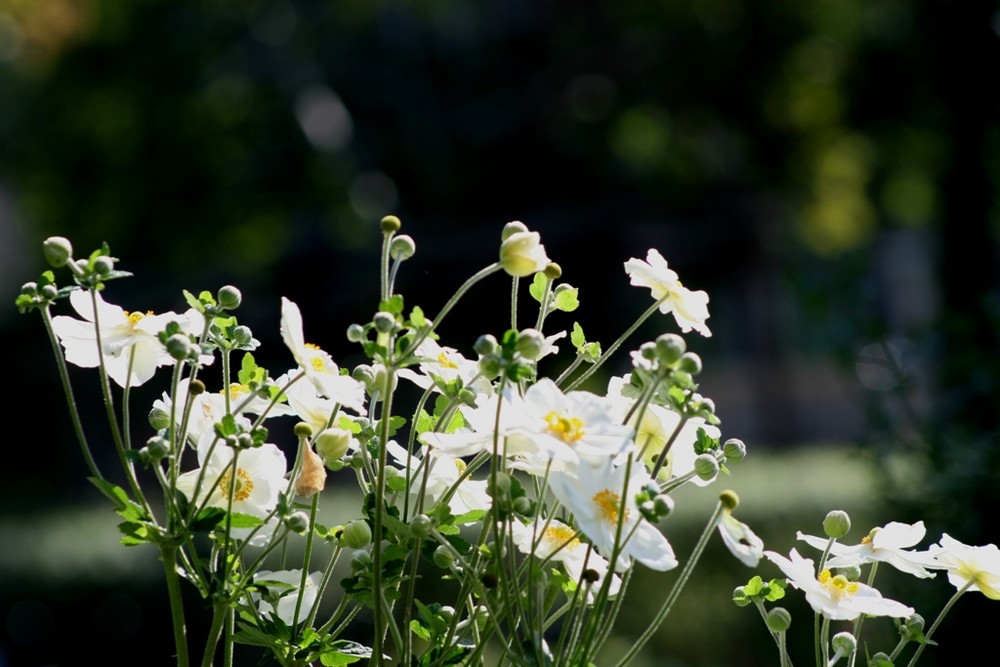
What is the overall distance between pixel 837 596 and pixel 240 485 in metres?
0.48

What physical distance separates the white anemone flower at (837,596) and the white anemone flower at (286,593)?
37cm

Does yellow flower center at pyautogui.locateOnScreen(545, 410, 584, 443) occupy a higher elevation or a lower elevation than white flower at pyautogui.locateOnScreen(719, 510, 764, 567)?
higher

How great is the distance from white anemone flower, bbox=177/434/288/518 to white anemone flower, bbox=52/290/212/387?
8 centimetres

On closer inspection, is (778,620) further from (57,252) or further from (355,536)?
(57,252)

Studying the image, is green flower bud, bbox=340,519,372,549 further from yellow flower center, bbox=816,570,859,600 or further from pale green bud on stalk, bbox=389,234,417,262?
yellow flower center, bbox=816,570,859,600

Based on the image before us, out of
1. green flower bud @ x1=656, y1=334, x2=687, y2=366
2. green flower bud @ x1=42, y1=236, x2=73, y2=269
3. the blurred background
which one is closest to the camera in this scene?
green flower bud @ x1=656, y1=334, x2=687, y2=366

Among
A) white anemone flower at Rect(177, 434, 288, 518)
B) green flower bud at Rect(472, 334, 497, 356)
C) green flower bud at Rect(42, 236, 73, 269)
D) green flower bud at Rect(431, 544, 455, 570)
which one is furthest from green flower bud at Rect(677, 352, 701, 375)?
green flower bud at Rect(42, 236, 73, 269)

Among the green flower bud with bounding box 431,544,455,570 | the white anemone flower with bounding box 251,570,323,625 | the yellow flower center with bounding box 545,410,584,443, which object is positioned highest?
the yellow flower center with bounding box 545,410,584,443

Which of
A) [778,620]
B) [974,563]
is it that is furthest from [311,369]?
[974,563]

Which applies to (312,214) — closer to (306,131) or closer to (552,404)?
(306,131)

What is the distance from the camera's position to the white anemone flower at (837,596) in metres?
0.91

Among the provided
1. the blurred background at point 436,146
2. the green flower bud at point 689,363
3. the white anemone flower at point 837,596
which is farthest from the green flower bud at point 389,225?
the blurred background at point 436,146

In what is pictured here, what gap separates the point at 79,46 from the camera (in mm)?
10945

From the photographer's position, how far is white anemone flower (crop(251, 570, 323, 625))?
3.07 feet
